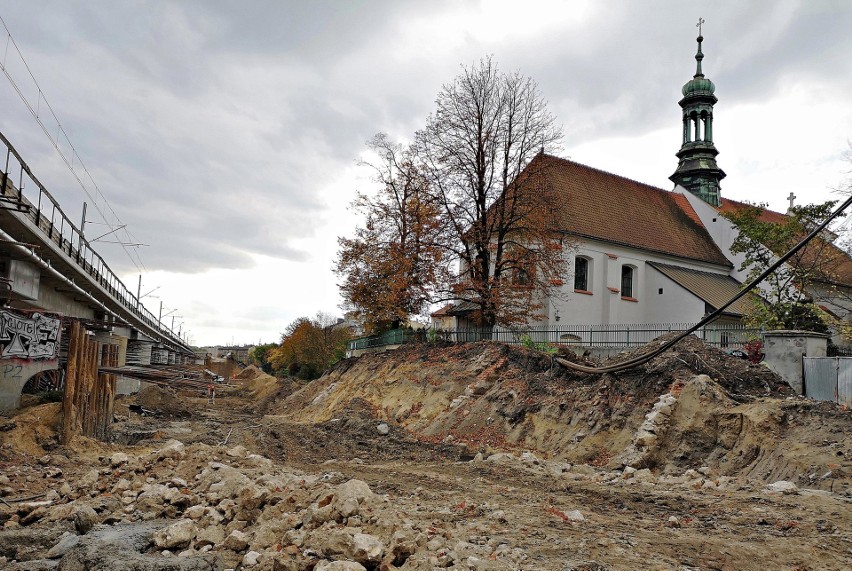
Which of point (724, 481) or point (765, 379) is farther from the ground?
point (765, 379)

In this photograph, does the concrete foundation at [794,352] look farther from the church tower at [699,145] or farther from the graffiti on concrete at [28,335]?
the church tower at [699,145]

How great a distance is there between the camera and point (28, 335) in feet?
47.2

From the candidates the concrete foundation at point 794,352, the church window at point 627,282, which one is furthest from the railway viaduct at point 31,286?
the church window at point 627,282

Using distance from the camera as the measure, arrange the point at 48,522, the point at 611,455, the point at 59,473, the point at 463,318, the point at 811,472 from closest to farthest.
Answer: the point at 48,522
the point at 811,472
the point at 59,473
the point at 611,455
the point at 463,318

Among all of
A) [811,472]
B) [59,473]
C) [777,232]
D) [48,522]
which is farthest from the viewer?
[777,232]

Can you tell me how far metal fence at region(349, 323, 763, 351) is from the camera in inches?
820

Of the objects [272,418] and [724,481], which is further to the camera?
[272,418]

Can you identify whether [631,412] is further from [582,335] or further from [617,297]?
[617,297]

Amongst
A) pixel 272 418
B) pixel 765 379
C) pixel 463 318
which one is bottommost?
pixel 272 418

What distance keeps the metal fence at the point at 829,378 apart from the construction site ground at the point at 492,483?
59 cm

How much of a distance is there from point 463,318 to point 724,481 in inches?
940

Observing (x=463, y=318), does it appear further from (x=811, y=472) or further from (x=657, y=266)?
(x=811, y=472)

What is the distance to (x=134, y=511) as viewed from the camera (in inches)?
344

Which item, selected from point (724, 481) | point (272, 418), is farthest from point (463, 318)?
point (724, 481)
